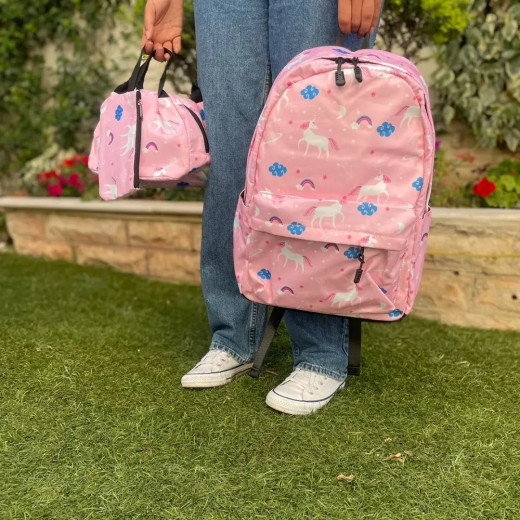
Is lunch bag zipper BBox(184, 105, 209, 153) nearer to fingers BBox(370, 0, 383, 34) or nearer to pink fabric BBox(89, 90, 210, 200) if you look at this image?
pink fabric BBox(89, 90, 210, 200)

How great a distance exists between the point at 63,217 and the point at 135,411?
6.84 feet

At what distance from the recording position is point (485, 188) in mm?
2779

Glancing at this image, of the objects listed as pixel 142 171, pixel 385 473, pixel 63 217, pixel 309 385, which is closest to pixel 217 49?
pixel 142 171

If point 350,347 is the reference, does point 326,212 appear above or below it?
above

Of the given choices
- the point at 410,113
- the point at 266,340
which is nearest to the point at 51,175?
the point at 266,340

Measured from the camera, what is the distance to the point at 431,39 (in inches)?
120

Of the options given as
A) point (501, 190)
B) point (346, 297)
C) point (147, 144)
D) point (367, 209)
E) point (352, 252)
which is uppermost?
point (147, 144)

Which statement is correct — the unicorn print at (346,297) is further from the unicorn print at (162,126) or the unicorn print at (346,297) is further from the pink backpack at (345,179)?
the unicorn print at (162,126)

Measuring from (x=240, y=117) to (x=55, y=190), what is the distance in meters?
2.22

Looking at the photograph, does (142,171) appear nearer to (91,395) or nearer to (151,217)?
(91,395)

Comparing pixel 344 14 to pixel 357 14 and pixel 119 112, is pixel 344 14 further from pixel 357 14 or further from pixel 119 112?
pixel 119 112

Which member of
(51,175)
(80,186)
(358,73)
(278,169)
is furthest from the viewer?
(51,175)

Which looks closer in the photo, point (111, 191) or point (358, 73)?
point (358, 73)

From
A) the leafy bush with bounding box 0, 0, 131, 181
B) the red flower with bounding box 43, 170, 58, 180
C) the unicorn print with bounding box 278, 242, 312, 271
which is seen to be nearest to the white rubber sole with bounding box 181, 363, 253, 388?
the unicorn print with bounding box 278, 242, 312, 271
